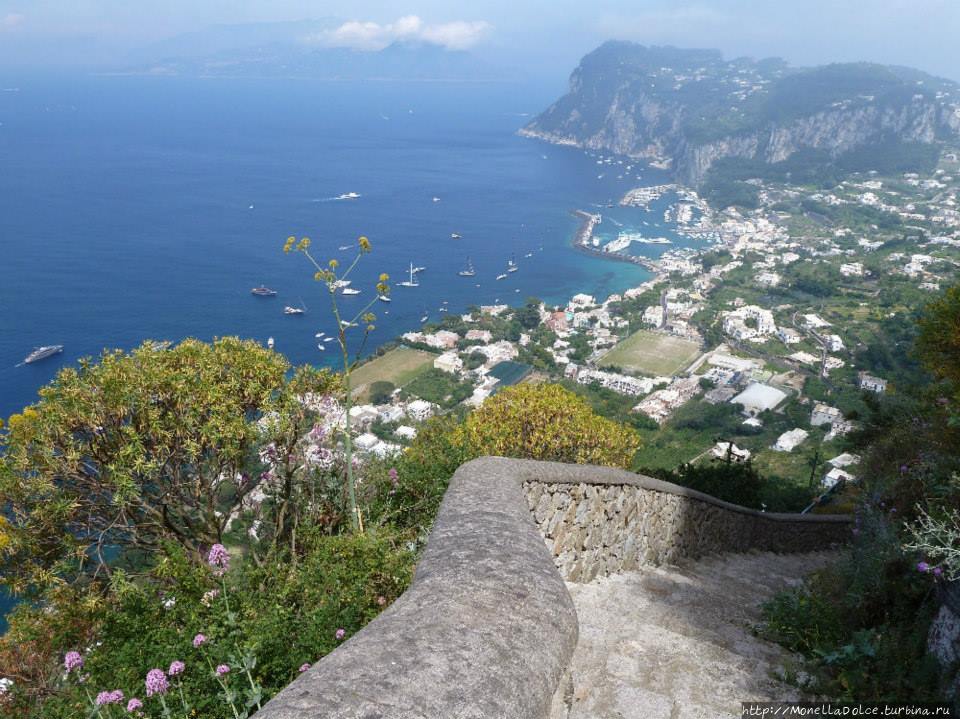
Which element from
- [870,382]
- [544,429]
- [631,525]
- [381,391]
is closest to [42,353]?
[381,391]

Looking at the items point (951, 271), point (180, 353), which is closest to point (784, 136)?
point (951, 271)

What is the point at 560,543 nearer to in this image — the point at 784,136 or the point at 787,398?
the point at 787,398

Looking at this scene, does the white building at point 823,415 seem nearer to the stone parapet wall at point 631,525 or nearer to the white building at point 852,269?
the white building at point 852,269

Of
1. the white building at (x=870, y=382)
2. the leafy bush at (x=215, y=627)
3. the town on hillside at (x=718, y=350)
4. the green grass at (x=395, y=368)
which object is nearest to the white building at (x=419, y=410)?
the town on hillside at (x=718, y=350)

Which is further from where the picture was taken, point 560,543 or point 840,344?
point 840,344

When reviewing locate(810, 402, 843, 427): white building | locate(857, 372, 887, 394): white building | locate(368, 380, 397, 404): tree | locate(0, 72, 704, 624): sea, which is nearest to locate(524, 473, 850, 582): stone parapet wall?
locate(810, 402, 843, 427): white building

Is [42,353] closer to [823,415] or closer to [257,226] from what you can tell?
[257,226]
